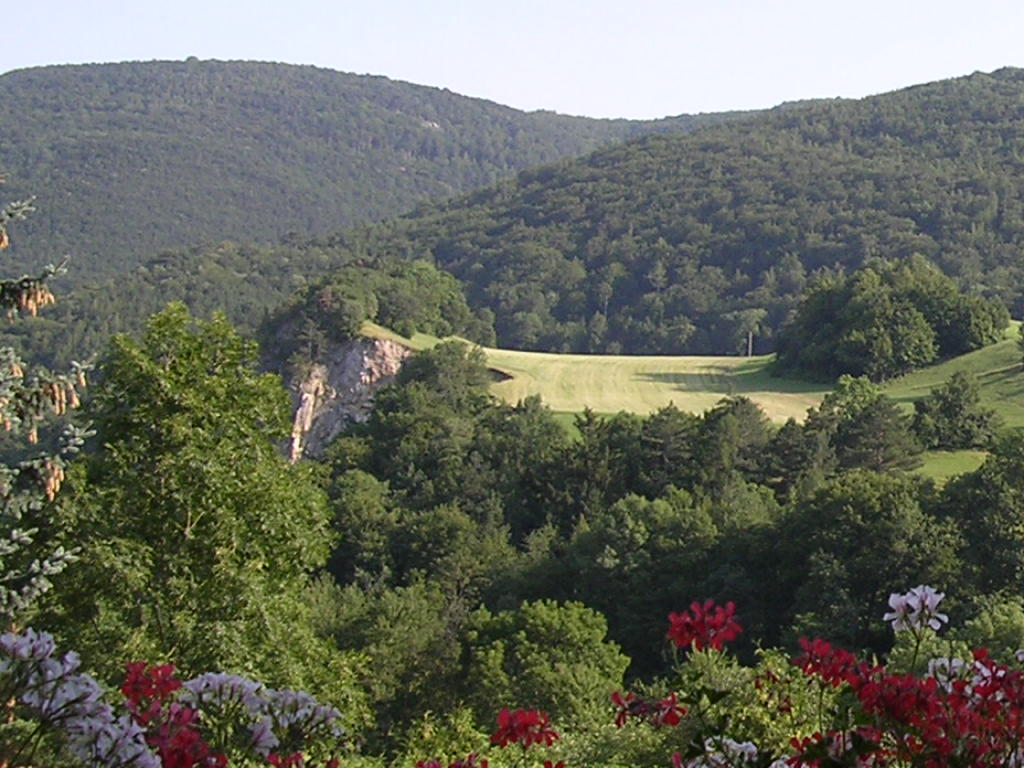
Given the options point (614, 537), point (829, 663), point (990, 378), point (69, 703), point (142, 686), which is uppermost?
point (69, 703)

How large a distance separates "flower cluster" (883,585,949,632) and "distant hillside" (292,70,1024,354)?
92942 mm

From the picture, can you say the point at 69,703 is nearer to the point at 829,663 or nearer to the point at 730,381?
the point at 829,663

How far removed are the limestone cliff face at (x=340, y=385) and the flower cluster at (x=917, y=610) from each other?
2431 inches

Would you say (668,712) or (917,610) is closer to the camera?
(917,610)

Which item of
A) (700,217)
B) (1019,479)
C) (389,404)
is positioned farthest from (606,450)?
(700,217)

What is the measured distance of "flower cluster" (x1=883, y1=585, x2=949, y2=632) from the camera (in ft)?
10.8

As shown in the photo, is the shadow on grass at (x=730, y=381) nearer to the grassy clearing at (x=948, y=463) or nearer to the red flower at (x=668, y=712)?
the grassy clearing at (x=948, y=463)

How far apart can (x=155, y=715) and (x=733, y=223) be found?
125023mm

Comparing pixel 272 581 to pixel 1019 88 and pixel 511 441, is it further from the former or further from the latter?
pixel 1019 88

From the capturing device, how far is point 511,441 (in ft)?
159

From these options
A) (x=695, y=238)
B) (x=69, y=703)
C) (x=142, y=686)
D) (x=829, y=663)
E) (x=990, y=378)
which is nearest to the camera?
(x=69, y=703)

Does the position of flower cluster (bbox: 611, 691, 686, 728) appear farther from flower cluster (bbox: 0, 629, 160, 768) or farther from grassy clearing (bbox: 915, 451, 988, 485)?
grassy clearing (bbox: 915, 451, 988, 485)

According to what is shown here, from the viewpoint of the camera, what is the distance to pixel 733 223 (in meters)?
125

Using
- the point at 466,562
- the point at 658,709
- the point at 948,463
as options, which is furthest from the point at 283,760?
the point at 948,463
